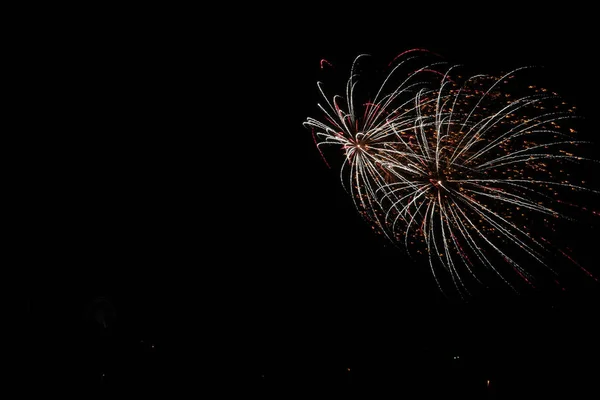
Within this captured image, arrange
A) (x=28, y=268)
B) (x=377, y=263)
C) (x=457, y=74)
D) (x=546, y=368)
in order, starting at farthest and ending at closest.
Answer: (x=377, y=263)
(x=28, y=268)
(x=457, y=74)
(x=546, y=368)

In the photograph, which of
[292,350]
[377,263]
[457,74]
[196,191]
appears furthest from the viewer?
[196,191]

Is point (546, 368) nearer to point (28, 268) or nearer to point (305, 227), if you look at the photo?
point (305, 227)

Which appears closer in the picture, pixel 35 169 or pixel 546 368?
pixel 546 368

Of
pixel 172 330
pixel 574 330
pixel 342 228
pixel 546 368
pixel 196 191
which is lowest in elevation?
pixel 546 368

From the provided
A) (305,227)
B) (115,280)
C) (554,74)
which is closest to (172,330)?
(115,280)

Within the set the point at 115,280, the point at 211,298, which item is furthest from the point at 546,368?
the point at 115,280

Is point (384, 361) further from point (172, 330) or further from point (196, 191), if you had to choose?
point (196, 191)

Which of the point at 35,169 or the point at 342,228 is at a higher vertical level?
the point at 35,169
